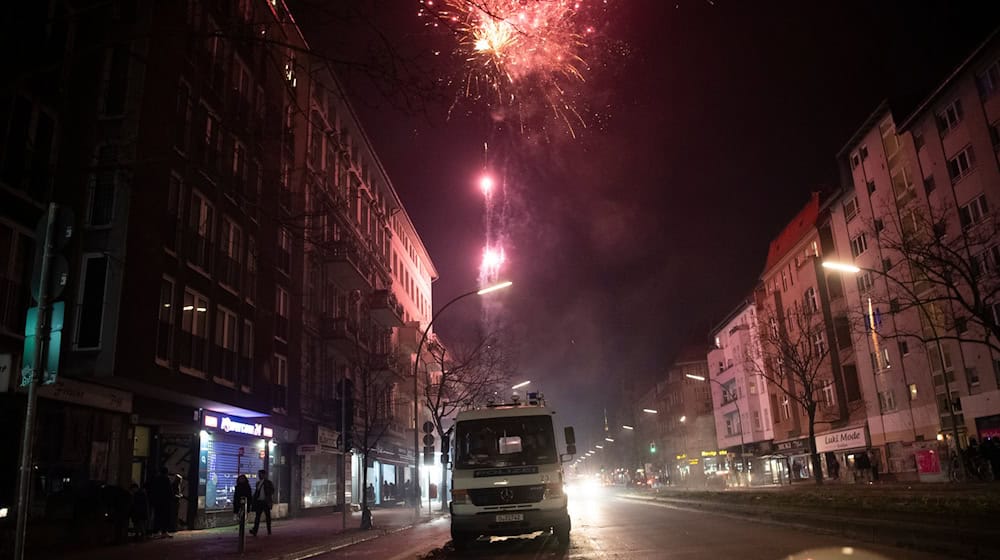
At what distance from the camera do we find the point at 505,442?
47.1 feet

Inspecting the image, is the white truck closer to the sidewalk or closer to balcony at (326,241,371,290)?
the sidewalk

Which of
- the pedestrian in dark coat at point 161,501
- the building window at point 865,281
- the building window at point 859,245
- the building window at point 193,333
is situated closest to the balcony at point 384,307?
the building window at point 193,333

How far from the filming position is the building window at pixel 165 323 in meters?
19.4

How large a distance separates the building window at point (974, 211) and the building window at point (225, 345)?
31571 millimetres

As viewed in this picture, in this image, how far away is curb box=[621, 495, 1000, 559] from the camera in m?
10.5

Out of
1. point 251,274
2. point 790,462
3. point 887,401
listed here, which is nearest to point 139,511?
point 251,274

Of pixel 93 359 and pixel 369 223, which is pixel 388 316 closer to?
pixel 369 223

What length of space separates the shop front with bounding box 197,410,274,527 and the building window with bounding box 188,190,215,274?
4.94 meters

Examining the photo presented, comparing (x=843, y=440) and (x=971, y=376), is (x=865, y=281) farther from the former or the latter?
(x=843, y=440)

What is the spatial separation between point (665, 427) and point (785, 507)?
90.5 meters

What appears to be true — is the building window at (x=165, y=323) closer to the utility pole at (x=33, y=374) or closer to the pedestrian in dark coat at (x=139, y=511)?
the pedestrian in dark coat at (x=139, y=511)

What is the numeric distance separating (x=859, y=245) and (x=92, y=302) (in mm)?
41215

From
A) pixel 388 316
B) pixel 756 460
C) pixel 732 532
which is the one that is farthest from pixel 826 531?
pixel 756 460

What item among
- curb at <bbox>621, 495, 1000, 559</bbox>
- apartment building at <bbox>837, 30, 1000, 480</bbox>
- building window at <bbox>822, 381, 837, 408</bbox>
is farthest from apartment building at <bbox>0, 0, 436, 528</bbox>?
building window at <bbox>822, 381, 837, 408</bbox>
